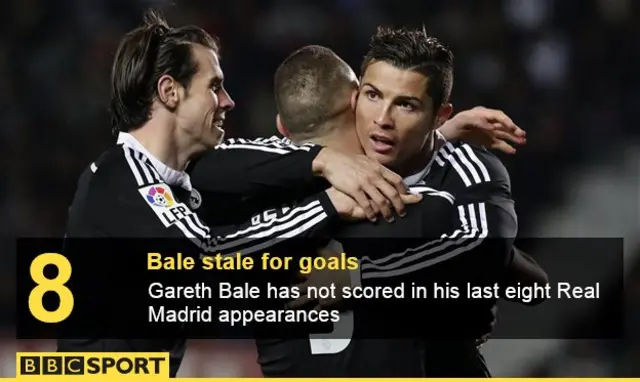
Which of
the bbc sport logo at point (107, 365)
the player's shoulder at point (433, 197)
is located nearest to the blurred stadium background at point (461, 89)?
the bbc sport logo at point (107, 365)

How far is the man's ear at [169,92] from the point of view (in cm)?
321

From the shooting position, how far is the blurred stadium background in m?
3.68

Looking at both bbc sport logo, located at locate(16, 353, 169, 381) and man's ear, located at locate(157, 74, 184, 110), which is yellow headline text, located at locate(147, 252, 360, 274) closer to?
bbc sport logo, located at locate(16, 353, 169, 381)

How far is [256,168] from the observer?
3.10 metres

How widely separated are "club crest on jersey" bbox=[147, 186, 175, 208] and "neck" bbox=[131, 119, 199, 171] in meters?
0.12

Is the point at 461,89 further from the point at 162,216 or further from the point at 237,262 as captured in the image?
the point at 162,216

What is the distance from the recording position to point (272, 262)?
10.9ft

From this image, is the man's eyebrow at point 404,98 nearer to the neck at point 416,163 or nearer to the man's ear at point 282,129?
the neck at point 416,163

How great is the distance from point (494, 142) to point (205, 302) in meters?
0.98

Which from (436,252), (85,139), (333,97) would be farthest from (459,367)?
(85,139)

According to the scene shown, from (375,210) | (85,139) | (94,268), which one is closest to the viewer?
(375,210)

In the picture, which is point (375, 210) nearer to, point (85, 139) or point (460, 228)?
point (460, 228)

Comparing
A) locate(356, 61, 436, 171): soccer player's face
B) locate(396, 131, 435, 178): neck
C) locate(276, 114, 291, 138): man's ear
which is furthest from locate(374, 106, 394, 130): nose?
locate(276, 114, 291, 138): man's ear
